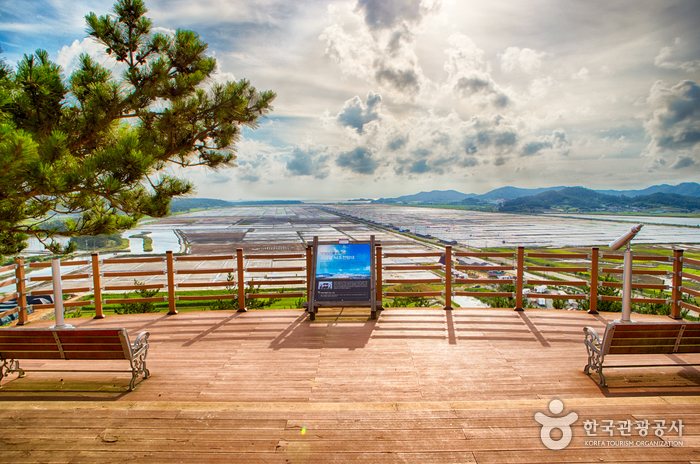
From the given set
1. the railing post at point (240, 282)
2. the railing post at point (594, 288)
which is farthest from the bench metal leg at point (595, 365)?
the railing post at point (240, 282)

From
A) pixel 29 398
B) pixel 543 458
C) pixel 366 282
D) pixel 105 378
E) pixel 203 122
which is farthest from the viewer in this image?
pixel 203 122

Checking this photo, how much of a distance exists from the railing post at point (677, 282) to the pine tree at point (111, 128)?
8354 mm

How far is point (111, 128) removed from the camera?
18.6 ft

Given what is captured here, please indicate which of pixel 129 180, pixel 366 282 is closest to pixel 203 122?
pixel 129 180

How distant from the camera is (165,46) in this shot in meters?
5.98

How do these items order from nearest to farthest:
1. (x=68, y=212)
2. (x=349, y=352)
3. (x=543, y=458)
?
1. (x=543, y=458)
2. (x=349, y=352)
3. (x=68, y=212)

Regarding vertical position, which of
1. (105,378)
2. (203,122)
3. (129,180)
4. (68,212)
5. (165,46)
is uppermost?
(165,46)

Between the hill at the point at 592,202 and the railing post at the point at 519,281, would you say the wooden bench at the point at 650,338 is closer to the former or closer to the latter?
the railing post at the point at 519,281

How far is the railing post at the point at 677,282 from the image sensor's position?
218 inches

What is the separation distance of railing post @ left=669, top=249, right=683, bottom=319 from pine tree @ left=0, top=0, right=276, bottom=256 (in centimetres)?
835

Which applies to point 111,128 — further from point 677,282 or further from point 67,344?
point 677,282

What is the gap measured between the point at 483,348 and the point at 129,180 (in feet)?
18.6

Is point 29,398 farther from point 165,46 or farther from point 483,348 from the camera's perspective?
point 165,46

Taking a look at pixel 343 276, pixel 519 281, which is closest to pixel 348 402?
pixel 343 276
